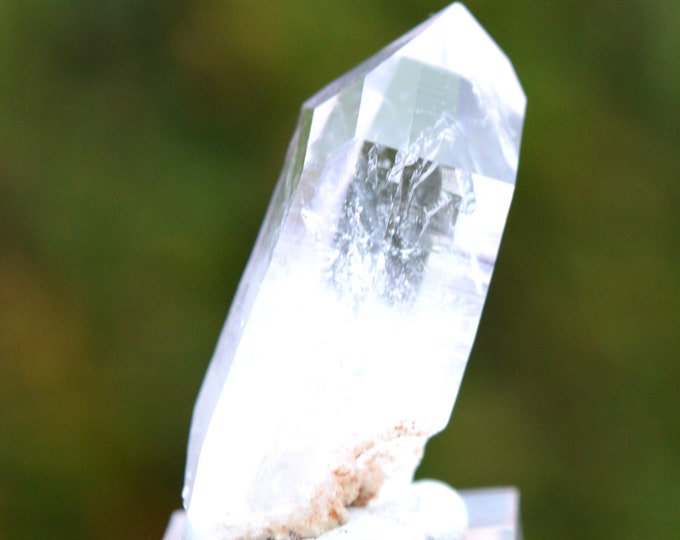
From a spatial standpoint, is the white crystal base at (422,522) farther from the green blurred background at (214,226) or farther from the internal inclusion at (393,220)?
the green blurred background at (214,226)

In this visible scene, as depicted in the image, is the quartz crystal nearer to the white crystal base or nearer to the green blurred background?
the white crystal base

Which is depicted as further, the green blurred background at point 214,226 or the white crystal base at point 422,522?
the green blurred background at point 214,226

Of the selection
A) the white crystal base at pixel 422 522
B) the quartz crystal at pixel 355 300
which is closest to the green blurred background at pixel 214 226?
the white crystal base at pixel 422 522

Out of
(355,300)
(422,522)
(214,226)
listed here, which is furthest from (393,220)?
(214,226)

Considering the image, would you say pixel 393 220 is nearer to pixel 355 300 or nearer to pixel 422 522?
pixel 355 300

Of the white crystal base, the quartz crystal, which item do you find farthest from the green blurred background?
the quartz crystal

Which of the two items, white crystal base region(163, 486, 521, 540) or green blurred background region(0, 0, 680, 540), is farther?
green blurred background region(0, 0, 680, 540)

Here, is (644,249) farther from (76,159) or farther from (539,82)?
(76,159)
